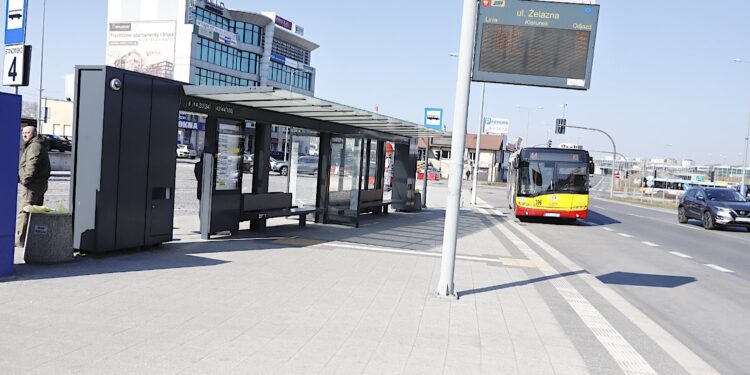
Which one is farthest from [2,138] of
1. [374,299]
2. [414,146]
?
[414,146]

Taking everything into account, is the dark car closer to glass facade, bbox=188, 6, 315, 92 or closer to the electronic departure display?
the electronic departure display

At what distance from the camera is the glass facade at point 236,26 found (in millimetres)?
66375

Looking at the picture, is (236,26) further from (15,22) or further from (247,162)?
(15,22)

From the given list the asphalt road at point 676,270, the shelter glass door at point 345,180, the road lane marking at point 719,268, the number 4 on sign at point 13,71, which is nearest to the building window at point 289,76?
the asphalt road at point 676,270

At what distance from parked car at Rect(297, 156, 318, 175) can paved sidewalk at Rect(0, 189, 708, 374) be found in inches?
182

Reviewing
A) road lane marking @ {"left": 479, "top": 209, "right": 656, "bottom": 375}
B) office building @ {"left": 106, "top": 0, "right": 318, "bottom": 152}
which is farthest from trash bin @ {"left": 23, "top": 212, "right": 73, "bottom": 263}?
office building @ {"left": 106, "top": 0, "right": 318, "bottom": 152}

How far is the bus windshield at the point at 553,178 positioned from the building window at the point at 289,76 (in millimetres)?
57414

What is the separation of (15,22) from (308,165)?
8.14 m

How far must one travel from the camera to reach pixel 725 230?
22578 mm

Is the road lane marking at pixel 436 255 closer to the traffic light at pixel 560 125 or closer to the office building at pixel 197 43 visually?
the traffic light at pixel 560 125

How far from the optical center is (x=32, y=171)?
8820 mm

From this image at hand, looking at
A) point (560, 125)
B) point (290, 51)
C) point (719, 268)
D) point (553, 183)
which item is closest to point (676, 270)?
point (719, 268)

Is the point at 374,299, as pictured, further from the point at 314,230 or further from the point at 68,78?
the point at 68,78

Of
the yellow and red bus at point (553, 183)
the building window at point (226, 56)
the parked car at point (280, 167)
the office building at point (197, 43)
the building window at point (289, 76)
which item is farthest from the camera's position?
the building window at point (289, 76)
